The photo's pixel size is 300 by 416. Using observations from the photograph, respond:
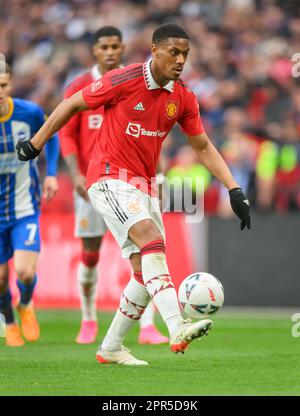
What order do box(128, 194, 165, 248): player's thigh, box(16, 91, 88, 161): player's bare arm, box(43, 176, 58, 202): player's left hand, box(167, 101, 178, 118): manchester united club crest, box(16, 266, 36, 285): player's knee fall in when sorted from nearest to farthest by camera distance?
box(128, 194, 165, 248): player's thigh
box(16, 91, 88, 161): player's bare arm
box(167, 101, 178, 118): manchester united club crest
box(16, 266, 36, 285): player's knee
box(43, 176, 58, 202): player's left hand

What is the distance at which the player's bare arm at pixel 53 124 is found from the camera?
7.37 meters

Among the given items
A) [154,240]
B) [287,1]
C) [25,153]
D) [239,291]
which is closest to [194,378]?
[154,240]

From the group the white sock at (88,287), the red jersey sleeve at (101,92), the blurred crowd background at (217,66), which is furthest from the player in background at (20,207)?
the blurred crowd background at (217,66)

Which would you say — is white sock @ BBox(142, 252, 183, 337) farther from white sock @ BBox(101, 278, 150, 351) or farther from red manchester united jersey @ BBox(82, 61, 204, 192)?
red manchester united jersey @ BBox(82, 61, 204, 192)

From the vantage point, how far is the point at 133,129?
7.51 m

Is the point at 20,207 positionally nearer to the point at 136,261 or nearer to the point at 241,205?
the point at 136,261

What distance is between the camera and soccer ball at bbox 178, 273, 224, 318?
704cm

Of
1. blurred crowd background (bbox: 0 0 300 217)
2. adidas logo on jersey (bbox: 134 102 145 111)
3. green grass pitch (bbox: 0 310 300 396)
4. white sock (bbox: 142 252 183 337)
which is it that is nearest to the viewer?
green grass pitch (bbox: 0 310 300 396)

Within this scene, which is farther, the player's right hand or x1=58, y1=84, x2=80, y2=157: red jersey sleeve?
x1=58, y1=84, x2=80, y2=157: red jersey sleeve

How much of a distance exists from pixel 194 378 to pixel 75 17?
1458 cm

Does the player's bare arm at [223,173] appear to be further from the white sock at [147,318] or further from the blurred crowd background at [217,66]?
the blurred crowd background at [217,66]

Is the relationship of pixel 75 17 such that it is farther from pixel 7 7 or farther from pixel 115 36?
pixel 115 36

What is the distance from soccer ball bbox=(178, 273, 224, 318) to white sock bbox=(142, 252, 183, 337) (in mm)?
124

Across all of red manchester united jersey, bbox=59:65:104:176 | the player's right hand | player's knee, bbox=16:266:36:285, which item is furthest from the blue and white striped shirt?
player's knee, bbox=16:266:36:285
